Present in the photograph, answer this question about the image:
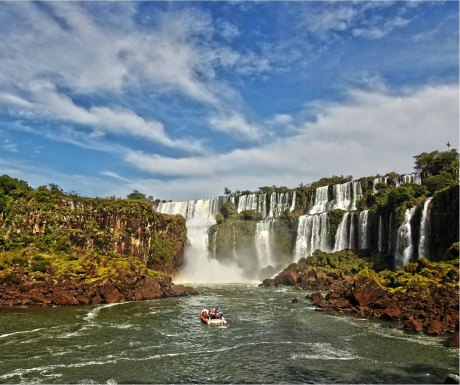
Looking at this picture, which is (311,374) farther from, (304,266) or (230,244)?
(230,244)

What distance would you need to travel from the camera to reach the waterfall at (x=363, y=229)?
69.9 metres

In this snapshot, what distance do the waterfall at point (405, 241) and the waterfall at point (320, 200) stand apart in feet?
109

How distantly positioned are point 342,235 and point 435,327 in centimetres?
4453

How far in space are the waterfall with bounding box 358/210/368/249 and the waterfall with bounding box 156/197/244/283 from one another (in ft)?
76.2

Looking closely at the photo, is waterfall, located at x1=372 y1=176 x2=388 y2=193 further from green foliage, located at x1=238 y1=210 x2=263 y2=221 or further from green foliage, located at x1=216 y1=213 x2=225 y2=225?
green foliage, located at x1=216 y1=213 x2=225 y2=225

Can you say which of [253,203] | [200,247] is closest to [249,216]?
[253,203]

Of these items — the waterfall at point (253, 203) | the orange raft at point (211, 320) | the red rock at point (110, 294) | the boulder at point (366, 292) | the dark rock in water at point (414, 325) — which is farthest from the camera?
the waterfall at point (253, 203)

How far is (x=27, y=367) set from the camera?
2342 cm

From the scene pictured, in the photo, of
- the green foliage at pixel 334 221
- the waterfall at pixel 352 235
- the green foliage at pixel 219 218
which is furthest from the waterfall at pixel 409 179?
the green foliage at pixel 219 218

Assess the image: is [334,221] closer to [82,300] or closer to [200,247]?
[200,247]

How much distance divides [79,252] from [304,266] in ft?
111

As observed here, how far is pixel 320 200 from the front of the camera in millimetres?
91125

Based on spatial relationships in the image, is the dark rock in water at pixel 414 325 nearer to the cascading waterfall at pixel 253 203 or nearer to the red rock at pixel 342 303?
the red rock at pixel 342 303

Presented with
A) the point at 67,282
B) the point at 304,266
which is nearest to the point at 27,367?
the point at 67,282
